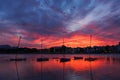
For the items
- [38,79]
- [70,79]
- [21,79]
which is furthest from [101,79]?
[21,79]

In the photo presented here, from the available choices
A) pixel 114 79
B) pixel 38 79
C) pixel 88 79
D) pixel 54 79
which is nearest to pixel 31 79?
pixel 38 79

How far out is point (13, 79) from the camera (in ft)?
108

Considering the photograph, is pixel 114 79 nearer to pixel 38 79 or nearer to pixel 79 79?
pixel 79 79

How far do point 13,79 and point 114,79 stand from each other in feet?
51.8

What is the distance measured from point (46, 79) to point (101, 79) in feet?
27.8

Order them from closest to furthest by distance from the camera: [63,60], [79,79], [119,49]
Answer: [79,79]
[63,60]
[119,49]

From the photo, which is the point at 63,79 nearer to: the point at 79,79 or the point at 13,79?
the point at 79,79

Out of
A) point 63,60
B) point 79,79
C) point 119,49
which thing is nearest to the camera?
point 79,79

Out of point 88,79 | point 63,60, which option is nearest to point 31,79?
point 88,79

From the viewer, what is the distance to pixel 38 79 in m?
32.2

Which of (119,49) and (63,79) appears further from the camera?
(119,49)

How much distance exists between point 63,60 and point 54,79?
54634 mm

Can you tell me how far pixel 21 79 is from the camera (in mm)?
32938

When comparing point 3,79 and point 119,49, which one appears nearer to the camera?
point 3,79
